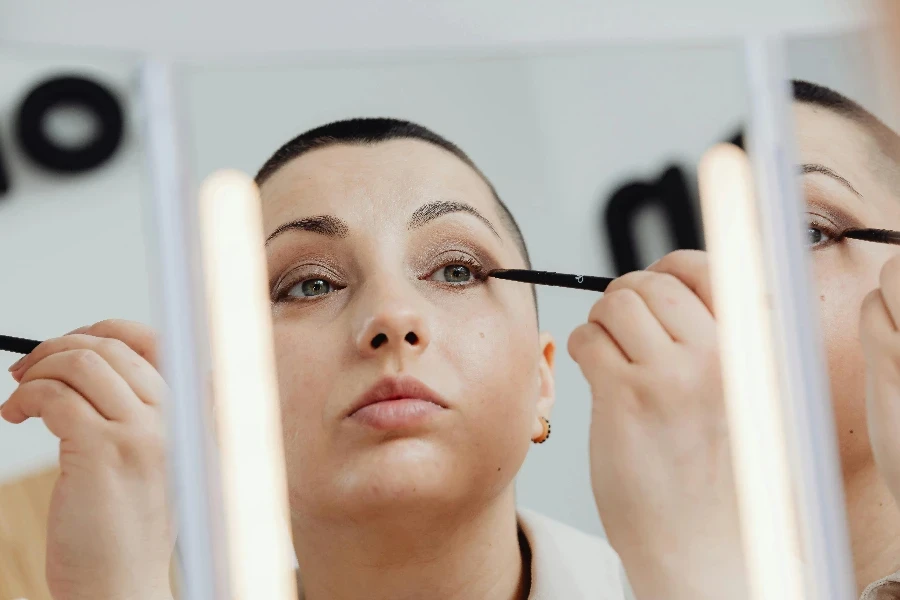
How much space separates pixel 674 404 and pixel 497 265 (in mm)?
153

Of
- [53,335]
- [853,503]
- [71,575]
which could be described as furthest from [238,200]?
[853,503]

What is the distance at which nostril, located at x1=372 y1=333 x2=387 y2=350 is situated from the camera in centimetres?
61

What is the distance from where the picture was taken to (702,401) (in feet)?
2.10

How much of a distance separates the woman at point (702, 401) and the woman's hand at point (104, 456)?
0.94ft

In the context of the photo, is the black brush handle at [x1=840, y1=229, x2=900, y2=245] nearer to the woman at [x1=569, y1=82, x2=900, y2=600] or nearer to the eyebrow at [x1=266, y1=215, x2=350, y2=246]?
the woman at [x1=569, y1=82, x2=900, y2=600]

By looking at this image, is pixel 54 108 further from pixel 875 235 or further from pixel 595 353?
pixel 875 235

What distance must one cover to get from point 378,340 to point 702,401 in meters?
0.22

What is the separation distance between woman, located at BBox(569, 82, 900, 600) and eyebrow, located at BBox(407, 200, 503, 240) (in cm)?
10

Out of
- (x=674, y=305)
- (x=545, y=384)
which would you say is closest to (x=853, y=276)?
(x=674, y=305)

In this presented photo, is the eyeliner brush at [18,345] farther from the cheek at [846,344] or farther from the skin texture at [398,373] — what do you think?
the cheek at [846,344]

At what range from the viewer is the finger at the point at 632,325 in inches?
25.2

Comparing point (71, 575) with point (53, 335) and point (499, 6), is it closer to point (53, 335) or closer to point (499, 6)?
point (53, 335)

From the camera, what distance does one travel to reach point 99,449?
0.61 meters

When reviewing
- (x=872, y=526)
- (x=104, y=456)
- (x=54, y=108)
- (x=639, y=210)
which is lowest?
(x=872, y=526)
